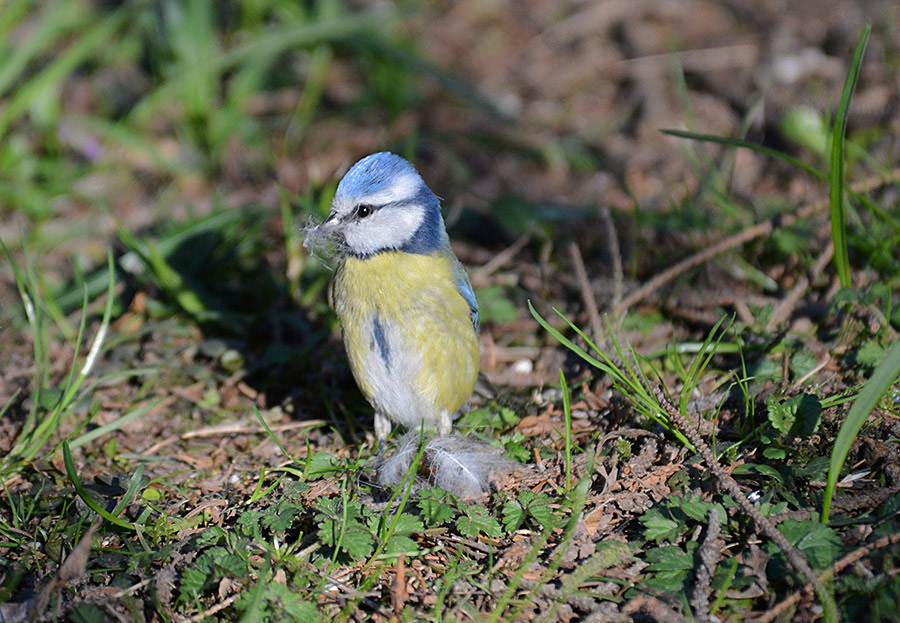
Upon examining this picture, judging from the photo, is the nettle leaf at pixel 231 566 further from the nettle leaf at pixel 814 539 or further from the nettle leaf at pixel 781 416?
the nettle leaf at pixel 781 416

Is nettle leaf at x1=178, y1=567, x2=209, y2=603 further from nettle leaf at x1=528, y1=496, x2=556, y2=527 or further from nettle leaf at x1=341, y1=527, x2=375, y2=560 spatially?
nettle leaf at x1=528, y1=496, x2=556, y2=527

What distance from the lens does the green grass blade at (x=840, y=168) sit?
9.39 feet

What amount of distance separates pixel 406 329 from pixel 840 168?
1.77m

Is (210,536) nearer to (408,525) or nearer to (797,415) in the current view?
(408,525)

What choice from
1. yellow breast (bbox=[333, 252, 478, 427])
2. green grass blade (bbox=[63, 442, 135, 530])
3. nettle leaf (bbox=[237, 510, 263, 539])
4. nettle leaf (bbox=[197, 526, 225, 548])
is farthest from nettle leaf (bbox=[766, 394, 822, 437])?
green grass blade (bbox=[63, 442, 135, 530])

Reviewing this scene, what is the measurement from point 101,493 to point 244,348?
1.22m

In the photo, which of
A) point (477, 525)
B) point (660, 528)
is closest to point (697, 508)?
point (660, 528)

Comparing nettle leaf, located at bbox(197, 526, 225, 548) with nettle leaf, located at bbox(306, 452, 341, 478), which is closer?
nettle leaf, located at bbox(197, 526, 225, 548)

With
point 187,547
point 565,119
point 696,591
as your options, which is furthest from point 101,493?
point 565,119

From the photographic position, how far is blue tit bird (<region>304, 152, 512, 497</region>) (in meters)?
2.97

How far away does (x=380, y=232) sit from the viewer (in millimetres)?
3033

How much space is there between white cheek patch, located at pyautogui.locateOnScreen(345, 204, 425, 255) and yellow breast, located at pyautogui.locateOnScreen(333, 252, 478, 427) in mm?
44

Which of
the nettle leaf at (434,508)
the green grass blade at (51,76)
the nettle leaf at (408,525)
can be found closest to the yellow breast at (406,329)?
the nettle leaf at (434,508)

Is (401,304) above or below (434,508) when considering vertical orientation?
above
